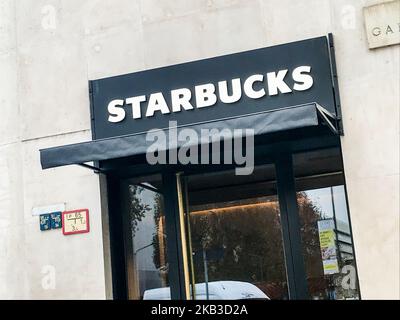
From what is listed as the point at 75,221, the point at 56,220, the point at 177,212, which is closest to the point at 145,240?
the point at 177,212

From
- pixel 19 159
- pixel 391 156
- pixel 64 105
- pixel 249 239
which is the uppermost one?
pixel 64 105

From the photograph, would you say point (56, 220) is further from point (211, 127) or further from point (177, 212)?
point (211, 127)

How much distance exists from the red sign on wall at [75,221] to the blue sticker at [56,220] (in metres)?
0.05

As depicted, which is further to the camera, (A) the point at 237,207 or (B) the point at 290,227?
(A) the point at 237,207

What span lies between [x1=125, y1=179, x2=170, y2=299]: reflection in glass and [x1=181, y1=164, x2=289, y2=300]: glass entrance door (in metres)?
0.31

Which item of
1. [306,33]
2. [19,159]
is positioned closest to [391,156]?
[306,33]

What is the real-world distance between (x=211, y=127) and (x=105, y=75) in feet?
5.99

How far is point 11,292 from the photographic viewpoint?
6.81 m

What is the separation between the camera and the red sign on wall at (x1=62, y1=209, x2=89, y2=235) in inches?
265

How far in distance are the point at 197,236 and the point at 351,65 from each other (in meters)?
2.33

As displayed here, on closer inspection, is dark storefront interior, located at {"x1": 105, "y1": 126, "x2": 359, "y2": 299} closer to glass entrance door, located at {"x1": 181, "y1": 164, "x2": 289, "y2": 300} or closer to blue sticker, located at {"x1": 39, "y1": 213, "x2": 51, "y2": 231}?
glass entrance door, located at {"x1": 181, "y1": 164, "x2": 289, "y2": 300}

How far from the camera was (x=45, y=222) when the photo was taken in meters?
6.84
